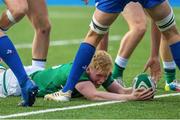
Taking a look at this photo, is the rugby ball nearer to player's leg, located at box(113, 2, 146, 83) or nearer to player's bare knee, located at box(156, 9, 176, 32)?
player's bare knee, located at box(156, 9, 176, 32)

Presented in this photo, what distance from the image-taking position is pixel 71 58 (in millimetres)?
14430

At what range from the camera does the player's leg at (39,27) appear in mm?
10297

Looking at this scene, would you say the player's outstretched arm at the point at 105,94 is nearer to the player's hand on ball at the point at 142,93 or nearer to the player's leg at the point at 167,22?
the player's hand on ball at the point at 142,93

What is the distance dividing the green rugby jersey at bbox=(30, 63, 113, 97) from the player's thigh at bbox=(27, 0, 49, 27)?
0.89m

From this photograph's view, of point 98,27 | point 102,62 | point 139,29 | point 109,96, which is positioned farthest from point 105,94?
point 139,29

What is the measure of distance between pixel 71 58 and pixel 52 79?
4866 mm

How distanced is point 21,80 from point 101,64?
917 mm

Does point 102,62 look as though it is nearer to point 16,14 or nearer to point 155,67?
point 16,14

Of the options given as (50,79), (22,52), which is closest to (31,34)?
(22,52)

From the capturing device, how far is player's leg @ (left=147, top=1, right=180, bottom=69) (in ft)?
29.3

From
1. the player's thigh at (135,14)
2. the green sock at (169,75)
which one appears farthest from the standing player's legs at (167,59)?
the player's thigh at (135,14)

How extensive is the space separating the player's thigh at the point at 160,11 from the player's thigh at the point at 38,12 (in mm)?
1777

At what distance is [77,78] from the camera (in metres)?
9.09

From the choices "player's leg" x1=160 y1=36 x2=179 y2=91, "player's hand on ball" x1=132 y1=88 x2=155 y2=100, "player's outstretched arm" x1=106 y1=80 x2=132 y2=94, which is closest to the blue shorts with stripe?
"player's hand on ball" x1=132 y1=88 x2=155 y2=100
